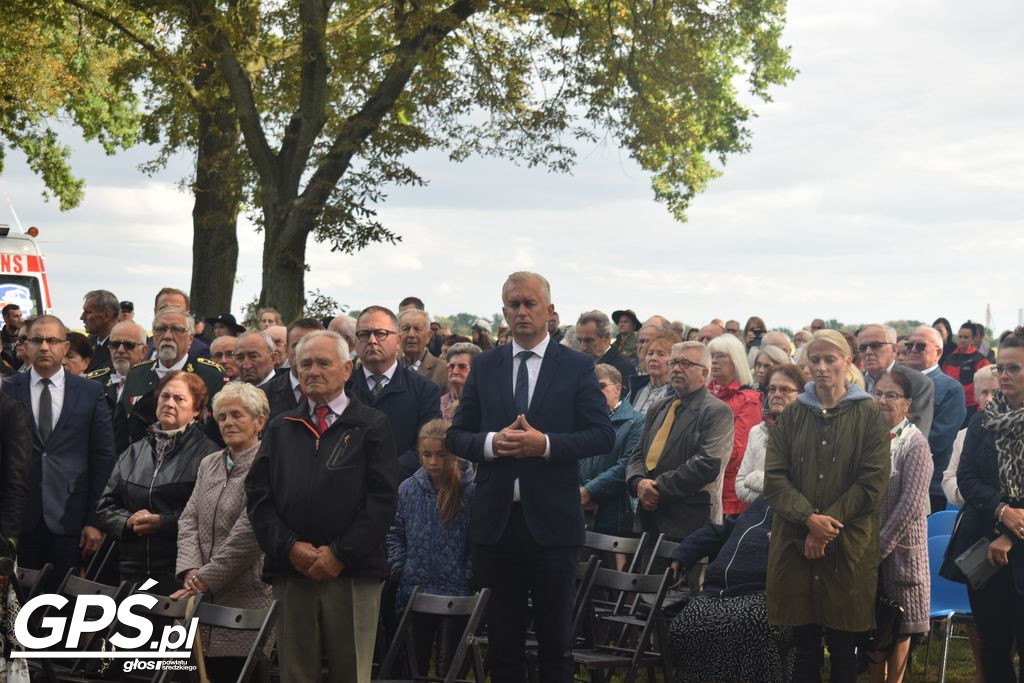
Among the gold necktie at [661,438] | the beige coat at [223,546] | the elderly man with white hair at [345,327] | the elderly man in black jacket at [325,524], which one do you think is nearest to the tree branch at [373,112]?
the elderly man with white hair at [345,327]

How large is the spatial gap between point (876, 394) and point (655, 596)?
1654mm

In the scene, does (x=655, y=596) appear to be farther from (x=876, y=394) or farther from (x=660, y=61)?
(x=660, y=61)

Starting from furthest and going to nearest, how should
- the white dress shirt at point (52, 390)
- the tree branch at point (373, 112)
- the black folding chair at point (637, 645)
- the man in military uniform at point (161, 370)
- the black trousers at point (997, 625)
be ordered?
1. the tree branch at point (373, 112)
2. the man in military uniform at point (161, 370)
3. the white dress shirt at point (52, 390)
4. the black folding chair at point (637, 645)
5. the black trousers at point (997, 625)

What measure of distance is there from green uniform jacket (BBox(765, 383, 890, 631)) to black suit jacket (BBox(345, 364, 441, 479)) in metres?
2.13

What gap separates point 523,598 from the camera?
6.16m

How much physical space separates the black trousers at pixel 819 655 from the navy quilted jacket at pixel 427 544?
5.69ft

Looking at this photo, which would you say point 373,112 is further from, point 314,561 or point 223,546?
point 314,561

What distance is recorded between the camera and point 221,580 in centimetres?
614

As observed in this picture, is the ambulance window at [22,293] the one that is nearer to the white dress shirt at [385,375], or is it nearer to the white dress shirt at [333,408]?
the white dress shirt at [385,375]

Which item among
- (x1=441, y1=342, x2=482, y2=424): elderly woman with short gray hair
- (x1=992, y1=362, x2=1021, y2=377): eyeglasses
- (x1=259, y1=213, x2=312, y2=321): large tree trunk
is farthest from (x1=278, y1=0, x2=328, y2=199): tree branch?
(x1=992, y1=362, x2=1021, y2=377): eyeglasses

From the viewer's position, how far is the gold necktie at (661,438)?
8.07 metres

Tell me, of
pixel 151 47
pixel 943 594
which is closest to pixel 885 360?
pixel 943 594

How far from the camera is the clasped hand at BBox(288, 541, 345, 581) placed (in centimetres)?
544

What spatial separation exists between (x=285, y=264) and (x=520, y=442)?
1198cm
